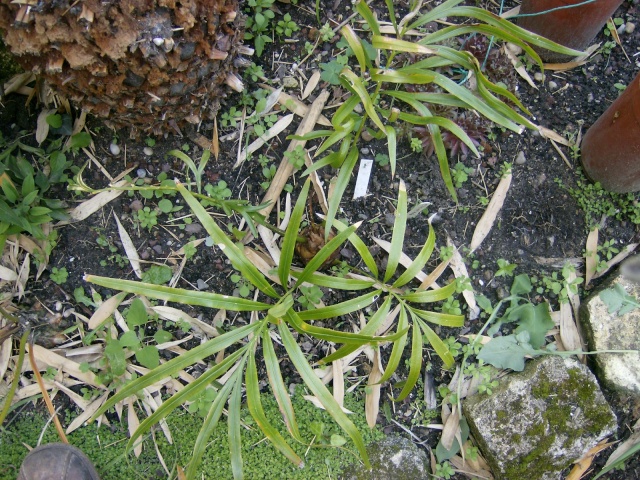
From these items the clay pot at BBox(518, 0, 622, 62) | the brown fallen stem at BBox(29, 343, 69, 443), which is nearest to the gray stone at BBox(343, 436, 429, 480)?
the brown fallen stem at BBox(29, 343, 69, 443)

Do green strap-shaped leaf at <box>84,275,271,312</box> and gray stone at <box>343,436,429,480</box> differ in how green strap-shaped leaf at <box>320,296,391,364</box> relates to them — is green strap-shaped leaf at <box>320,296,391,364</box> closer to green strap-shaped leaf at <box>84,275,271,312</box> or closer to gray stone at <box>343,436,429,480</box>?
green strap-shaped leaf at <box>84,275,271,312</box>

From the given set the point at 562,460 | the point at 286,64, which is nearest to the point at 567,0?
the point at 286,64

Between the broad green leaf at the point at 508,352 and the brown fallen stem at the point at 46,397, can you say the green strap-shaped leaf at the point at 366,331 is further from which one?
the brown fallen stem at the point at 46,397

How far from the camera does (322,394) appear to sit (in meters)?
1.51

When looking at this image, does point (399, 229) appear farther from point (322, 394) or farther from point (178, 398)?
point (178, 398)

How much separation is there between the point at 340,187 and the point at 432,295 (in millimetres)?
459

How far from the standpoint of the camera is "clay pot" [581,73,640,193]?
1.71 meters

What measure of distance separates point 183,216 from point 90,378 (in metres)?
0.66

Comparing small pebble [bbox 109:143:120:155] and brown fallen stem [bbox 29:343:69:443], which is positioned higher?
small pebble [bbox 109:143:120:155]

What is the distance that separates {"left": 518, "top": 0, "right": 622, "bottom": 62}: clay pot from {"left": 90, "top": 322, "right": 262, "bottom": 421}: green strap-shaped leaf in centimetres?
147

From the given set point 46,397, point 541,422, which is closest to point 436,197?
point 541,422

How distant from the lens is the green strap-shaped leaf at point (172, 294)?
147cm

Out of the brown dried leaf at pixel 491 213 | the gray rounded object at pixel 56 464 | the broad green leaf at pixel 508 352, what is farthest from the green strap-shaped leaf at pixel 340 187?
the gray rounded object at pixel 56 464

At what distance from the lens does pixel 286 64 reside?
6.61 feet
